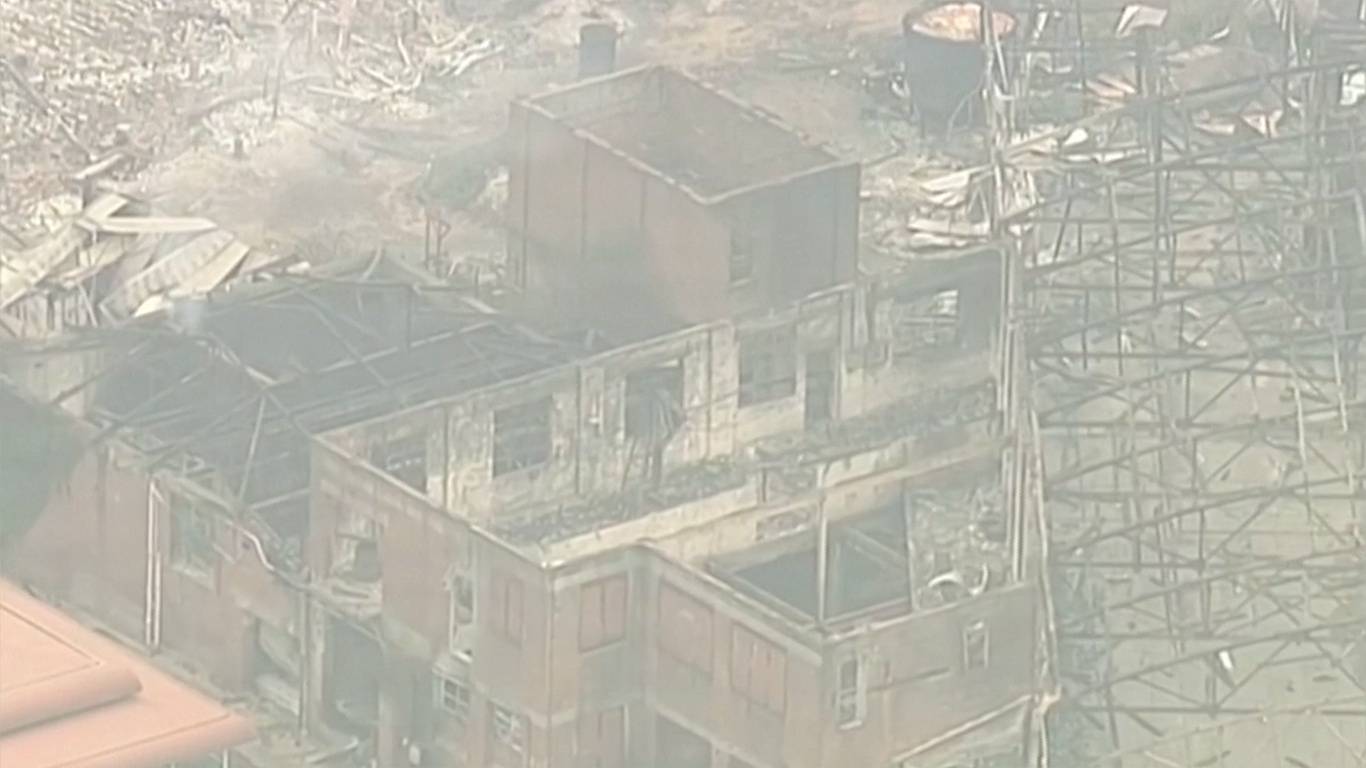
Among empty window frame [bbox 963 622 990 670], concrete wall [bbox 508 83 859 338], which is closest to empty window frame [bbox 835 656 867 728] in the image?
empty window frame [bbox 963 622 990 670]

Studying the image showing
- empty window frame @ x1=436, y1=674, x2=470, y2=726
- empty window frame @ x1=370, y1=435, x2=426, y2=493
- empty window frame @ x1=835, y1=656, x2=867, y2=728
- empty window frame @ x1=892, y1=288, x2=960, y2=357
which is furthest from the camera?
empty window frame @ x1=892, y1=288, x2=960, y2=357

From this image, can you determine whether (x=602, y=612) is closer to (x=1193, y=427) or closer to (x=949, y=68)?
(x=1193, y=427)

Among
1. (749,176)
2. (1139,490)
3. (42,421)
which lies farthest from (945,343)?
(42,421)

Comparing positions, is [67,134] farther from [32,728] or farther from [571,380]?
[32,728]

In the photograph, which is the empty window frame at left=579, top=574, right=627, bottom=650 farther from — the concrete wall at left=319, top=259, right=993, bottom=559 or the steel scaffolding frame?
the steel scaffolding frame

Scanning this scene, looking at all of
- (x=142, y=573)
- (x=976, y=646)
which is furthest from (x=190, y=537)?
(x=976, y=646)

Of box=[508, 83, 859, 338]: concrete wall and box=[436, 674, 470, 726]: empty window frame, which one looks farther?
box=[508, 83, 859, 338]: concrete wall
